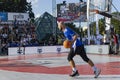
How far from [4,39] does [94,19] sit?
10.5 m

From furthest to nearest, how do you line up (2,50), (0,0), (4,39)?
(0,0) < (4,39) < (2,50)

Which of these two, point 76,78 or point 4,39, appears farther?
point 4,39

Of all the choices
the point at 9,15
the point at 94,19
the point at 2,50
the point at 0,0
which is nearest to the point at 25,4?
the point at 0,0

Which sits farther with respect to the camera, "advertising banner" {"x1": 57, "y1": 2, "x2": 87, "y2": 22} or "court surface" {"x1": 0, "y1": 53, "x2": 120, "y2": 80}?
"advertising banner" {"x1": 57, "y1": 2, "x2": 87, "y2": 22}

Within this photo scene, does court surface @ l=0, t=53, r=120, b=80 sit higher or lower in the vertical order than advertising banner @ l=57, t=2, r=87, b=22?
lower

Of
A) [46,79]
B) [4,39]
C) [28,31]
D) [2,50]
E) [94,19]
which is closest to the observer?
[46,79]

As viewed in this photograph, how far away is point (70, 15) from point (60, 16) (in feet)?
5.00

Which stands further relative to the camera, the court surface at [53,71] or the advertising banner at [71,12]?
the advertising banner at [71,12]

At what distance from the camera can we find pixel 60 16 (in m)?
57.6

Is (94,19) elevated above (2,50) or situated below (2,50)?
above

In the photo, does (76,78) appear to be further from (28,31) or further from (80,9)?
(80,9)

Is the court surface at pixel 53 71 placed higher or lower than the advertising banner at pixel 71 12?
lower

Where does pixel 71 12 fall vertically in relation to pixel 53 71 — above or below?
above

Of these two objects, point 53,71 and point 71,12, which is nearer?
point 53,71
